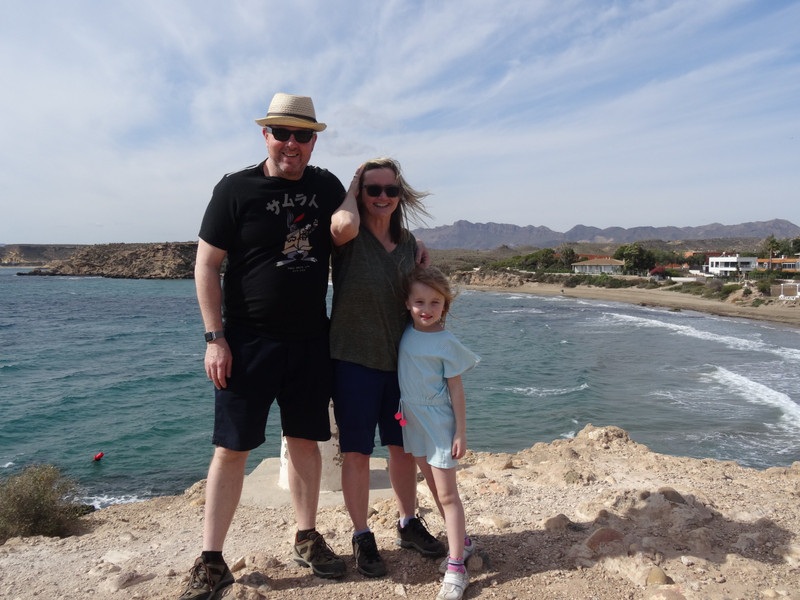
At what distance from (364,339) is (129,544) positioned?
8.80 ft

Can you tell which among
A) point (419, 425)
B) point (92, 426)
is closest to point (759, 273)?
point (92, 426)

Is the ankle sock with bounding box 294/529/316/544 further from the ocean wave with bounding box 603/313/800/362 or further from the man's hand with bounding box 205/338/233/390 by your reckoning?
the ocean wave with bounding box 603/313/800/362

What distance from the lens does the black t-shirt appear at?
10.0 ft

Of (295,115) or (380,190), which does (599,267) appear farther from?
(295,115)

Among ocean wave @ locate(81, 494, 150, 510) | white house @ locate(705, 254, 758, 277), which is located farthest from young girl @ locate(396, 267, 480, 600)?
white house @ locate(705, 254, 758, 277)

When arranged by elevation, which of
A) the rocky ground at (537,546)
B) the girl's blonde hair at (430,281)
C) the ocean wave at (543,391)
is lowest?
the ocean wave at (543,391)

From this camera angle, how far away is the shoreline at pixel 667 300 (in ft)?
117

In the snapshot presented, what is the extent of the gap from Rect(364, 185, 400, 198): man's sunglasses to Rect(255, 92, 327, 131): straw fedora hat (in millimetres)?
410

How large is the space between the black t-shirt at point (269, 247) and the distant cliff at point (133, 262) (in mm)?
111321

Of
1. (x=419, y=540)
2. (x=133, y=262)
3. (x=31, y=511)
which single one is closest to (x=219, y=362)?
(x=419, y=540)

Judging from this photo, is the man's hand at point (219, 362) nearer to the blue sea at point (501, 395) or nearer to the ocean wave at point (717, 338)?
the blue sea at point (501, 395)

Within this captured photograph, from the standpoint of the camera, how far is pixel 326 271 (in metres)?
3.28

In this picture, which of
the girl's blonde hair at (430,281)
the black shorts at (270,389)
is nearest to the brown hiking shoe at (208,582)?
A: the black shorts at (270,389)

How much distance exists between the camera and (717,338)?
2558 centimetres
